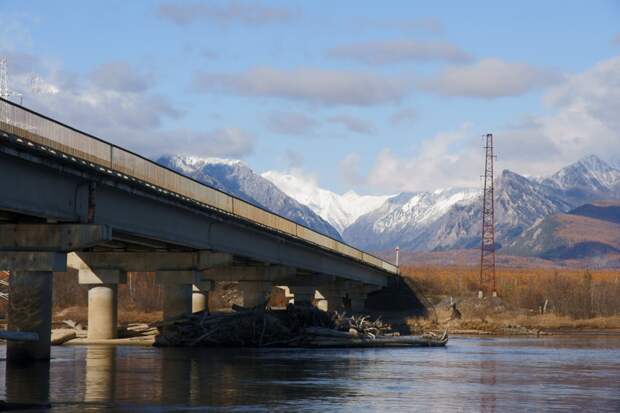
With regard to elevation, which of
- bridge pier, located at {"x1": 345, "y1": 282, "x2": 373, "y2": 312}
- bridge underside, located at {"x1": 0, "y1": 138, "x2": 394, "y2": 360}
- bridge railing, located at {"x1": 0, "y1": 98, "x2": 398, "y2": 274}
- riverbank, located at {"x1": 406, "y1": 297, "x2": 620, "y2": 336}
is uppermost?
bridge railing, located at {"x1": 0, "y1": 98, "x2": 398, "y2": 274}

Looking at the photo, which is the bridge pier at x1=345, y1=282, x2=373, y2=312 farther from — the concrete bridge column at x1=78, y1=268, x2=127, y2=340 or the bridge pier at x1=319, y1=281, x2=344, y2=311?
the concrete bridge column at x1=78, y1=268, x2=127, y2=340

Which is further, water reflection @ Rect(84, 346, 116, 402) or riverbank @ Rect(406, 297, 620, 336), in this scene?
riverbank @ Rect(406, 297, 620, 336)

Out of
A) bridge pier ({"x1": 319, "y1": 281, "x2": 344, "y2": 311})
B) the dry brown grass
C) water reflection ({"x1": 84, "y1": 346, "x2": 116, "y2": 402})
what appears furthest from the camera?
the dry brown grass

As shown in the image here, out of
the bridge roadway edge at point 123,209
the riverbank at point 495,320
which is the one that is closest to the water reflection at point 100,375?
the bridge roadway edge at point 123,209

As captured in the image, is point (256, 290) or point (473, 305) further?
point (473, 305)

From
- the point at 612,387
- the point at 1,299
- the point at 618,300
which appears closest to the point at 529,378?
the point at 612,387

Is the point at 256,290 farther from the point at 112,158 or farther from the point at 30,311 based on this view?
the point at 30,311

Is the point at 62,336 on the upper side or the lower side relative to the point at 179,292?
lower

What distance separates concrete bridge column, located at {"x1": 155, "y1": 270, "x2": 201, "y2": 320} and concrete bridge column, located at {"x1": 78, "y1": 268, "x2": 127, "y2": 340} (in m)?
2.59

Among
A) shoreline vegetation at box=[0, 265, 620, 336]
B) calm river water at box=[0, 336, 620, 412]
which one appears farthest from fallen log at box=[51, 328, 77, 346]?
shoreline vegetation at box=[0, 265, 620, 336]

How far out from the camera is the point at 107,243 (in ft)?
199

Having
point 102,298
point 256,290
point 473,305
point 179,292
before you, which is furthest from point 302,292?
point 102,298

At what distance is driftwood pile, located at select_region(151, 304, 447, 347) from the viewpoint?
61.8 meters

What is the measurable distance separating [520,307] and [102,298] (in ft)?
270
